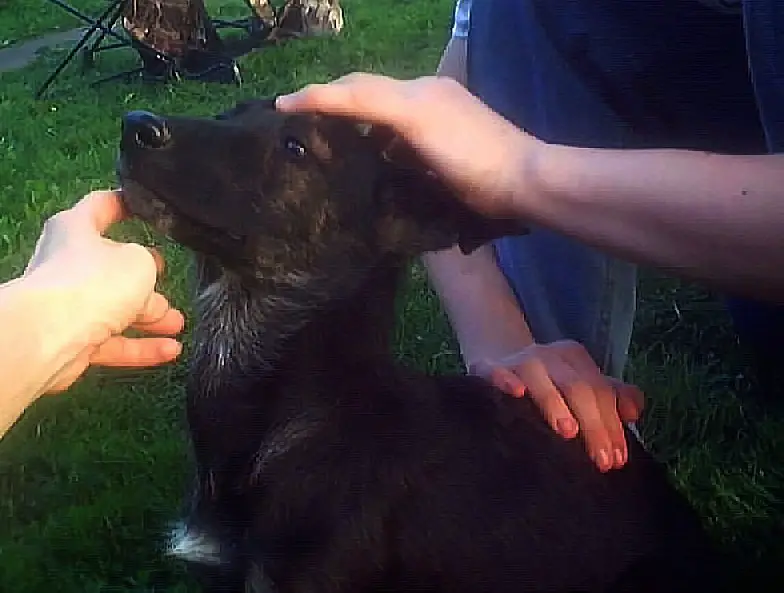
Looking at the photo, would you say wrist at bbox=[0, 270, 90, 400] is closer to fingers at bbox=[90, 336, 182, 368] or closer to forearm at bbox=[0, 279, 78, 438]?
forearm at bbox=[0, 279, 78, 438]

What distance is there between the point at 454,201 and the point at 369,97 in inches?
12.6

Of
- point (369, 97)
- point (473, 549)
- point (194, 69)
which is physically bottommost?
point (194, 69)

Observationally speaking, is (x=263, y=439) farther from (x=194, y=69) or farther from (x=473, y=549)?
(x=194, y=69)

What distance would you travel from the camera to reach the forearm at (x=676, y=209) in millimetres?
1804

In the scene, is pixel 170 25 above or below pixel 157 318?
below

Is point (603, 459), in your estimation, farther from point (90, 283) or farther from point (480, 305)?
point (90, 283)

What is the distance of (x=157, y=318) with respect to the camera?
2084 millimetres

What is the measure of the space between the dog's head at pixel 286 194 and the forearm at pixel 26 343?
0.39 meters

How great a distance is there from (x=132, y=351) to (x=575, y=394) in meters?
0.90

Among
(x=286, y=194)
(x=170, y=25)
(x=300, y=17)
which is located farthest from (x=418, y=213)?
(x=300, y=17)

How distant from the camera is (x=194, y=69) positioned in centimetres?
807

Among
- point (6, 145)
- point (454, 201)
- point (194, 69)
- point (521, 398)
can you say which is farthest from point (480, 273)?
point (194, 69)

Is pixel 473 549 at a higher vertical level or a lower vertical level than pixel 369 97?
lower

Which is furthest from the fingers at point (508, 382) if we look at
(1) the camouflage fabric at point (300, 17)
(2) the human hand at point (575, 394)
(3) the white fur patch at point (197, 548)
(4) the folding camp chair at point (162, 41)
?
(1) the camouflage fabric at point (300, 17)
